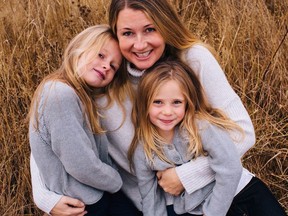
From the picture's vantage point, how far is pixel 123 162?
204 cm

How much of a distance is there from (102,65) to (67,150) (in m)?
0.38

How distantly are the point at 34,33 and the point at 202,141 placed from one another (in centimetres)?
151

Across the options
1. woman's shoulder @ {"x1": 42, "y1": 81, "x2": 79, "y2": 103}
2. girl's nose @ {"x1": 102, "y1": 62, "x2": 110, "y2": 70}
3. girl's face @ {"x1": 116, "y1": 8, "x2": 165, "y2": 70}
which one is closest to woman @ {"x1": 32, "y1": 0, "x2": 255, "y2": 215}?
girl's face @ {"x1": 116, "y1": 8, "x2": 165, "y2": 70}

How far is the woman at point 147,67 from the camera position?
1896 millimetres

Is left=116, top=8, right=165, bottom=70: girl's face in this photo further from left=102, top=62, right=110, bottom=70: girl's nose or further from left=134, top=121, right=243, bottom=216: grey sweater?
left=134, top=121, right=243, bottom=216: grey sweater

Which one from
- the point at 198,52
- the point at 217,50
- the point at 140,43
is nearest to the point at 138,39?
the point at 140,43

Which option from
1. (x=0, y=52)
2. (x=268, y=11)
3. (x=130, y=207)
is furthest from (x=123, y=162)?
(x=268, y=11)

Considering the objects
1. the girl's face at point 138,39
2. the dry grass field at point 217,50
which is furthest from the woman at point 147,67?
the dry grass field at point 217,50

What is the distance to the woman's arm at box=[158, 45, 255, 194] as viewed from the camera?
190 cm

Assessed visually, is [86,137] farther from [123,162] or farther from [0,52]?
[0,52]

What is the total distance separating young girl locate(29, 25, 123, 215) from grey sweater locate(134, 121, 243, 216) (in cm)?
14

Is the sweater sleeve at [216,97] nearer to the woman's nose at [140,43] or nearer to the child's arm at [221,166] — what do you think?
the child's arm at [221,166]

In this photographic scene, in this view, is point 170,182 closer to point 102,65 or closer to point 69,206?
point 69,206

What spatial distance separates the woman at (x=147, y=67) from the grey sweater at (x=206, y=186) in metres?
0.04
